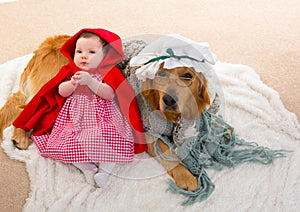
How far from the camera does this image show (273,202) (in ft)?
5.20

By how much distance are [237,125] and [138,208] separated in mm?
546

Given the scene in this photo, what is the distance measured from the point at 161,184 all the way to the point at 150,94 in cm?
29

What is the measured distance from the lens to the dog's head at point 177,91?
154cm

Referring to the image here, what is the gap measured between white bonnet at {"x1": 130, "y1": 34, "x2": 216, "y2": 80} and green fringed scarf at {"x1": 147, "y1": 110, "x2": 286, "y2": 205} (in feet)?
0.64

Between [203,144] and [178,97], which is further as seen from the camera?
[203,144]

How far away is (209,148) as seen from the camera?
175 cm

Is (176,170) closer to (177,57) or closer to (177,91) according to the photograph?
(177,91)

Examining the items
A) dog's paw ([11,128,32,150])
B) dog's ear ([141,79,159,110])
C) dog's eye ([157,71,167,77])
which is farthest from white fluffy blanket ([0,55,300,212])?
dog's eye ([157,71,167,77])

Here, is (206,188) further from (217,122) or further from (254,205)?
(217,122)

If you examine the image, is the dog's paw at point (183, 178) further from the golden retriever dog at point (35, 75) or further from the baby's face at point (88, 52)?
the golden retriever dog at point (35, 75)

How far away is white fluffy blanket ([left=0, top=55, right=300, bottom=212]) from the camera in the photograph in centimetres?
157

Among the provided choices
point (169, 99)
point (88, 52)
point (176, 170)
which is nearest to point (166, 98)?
point (169, 99)

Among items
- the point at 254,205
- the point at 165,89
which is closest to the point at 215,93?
the point at 165,89

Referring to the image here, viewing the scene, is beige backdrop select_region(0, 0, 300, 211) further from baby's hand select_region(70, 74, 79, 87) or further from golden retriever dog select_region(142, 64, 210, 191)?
baby's hand select_region(70, 74, 79, 87)
